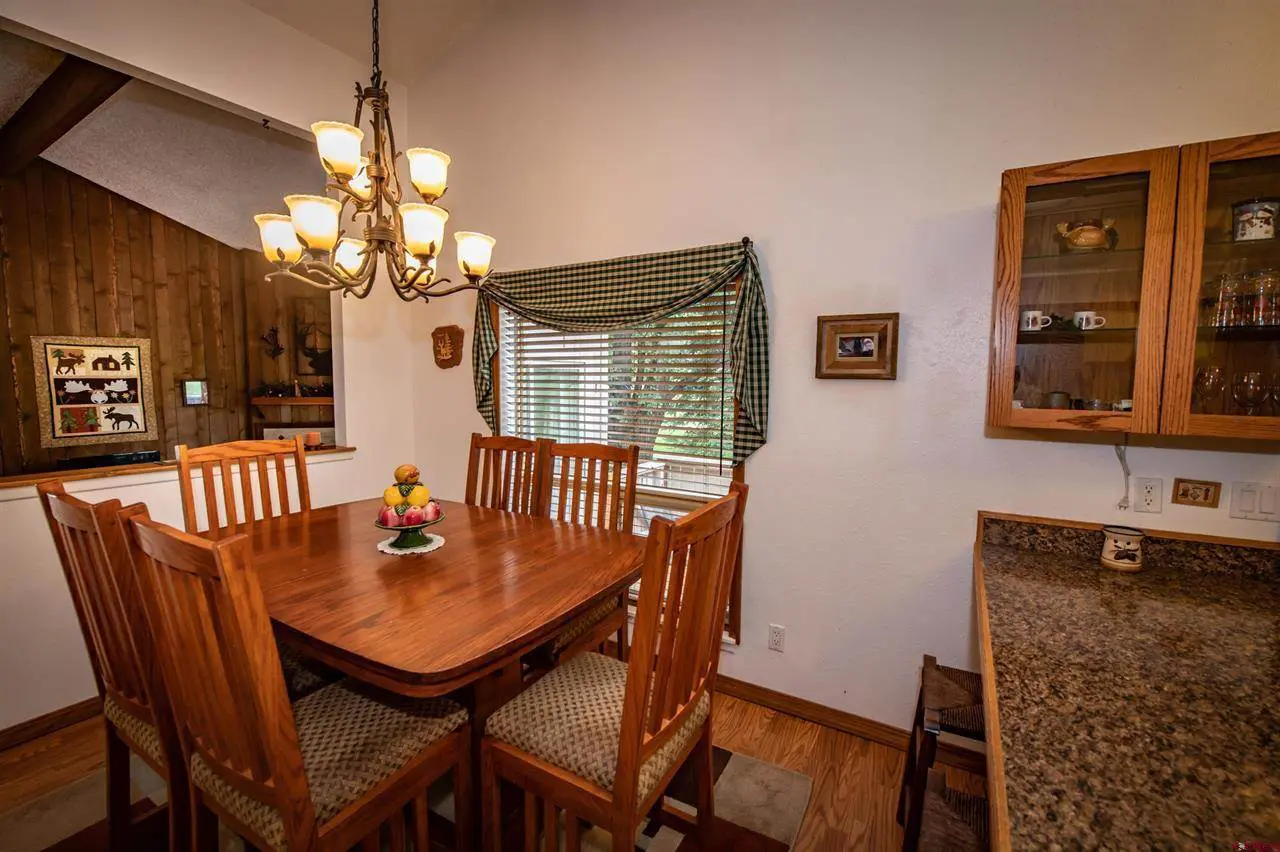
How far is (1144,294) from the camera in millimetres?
1399

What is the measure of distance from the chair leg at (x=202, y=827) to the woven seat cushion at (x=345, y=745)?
69mm

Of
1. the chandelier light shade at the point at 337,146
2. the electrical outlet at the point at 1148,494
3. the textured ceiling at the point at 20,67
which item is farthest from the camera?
the textured ceiling at the point at 20,67

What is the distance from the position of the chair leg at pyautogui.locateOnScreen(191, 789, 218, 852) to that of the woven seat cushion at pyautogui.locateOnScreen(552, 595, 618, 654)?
88 cm

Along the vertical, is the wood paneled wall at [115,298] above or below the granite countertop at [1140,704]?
above

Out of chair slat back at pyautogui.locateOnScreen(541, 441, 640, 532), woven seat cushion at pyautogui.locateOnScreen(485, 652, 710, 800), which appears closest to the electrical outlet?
woven seat cushion at pyautogui.locateOnScreen(485, 652, 710, 800)

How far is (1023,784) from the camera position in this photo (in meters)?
0.71

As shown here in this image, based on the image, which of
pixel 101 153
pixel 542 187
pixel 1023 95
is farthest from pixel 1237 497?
pixel 101 153

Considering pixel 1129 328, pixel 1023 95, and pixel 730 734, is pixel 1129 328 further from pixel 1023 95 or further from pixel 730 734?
pixel 730 734

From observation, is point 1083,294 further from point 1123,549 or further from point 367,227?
point 367,227

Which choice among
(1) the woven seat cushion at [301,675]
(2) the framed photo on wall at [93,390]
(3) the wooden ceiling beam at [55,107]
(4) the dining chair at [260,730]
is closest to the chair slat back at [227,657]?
(4) the dining chair at [260,730]

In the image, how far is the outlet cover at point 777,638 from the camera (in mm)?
2199

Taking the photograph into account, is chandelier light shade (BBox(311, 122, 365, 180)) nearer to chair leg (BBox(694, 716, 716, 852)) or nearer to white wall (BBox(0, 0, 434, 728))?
white wall (BBox(0, 0, 434, 728))

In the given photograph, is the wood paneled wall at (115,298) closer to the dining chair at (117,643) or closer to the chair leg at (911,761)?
the dining chair at (117,643)

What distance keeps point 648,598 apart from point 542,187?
2.39 m
